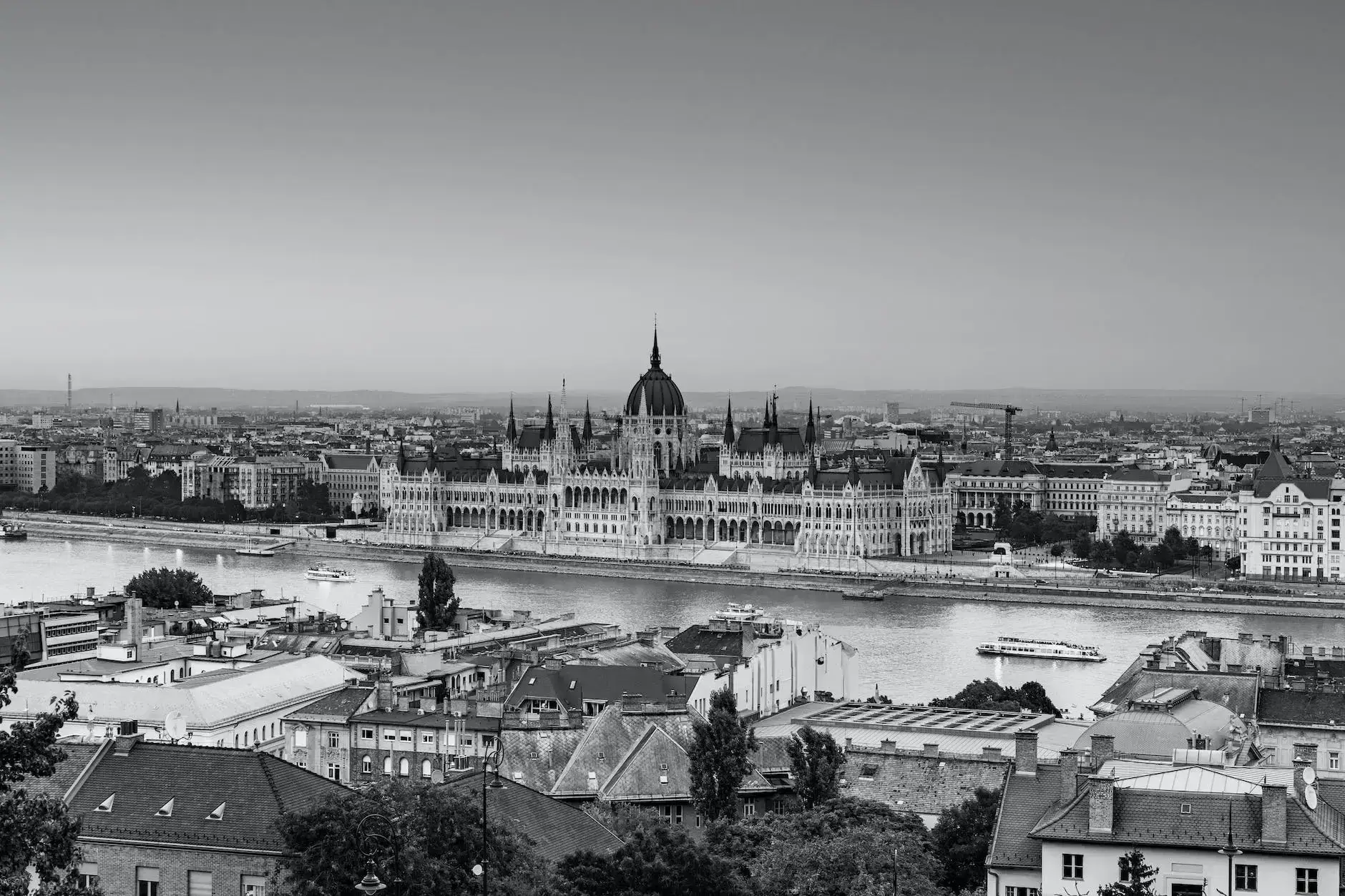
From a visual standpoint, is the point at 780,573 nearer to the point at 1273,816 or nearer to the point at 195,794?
the point at 195,794

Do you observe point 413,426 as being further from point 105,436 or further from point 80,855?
point 80,855

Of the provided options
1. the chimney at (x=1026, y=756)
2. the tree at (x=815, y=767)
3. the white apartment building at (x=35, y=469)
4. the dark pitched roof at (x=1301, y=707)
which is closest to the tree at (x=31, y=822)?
the chimney at (x=1026, y=756)

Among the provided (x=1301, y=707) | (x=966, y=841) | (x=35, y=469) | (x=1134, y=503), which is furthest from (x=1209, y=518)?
(x=35, y=469)

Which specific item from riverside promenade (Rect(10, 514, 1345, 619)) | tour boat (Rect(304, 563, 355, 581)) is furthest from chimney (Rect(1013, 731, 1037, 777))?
tour boat (Rect(304, 563, 355, 581))

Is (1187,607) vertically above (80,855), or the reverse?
(80,855)

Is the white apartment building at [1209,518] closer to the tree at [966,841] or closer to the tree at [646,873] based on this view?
the tree at [966,841]

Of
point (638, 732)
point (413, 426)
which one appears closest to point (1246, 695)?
point (638, 732)
